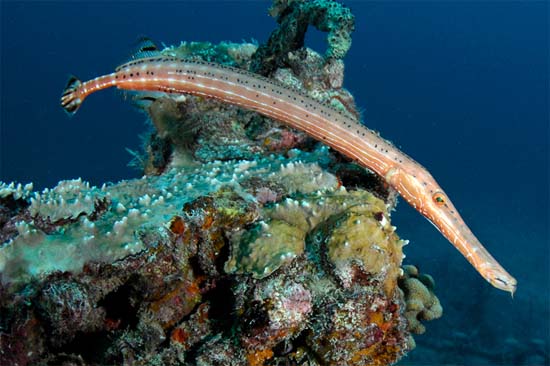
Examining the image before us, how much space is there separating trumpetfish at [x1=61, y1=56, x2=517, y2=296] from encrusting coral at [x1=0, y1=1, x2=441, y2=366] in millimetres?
462

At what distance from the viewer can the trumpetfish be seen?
4.15 meters

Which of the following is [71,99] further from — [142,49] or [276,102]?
[276,102]

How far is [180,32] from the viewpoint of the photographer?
10056 cm

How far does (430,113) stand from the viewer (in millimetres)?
91562

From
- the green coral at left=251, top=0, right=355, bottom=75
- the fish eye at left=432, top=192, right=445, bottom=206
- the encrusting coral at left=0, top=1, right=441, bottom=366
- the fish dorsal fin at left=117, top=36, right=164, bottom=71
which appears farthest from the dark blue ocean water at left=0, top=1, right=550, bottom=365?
the fish eye at left=432, top=192, right=445, bottom=206

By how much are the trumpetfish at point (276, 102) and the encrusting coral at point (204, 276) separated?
1.52 ft

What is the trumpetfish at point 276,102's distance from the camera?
4148 mm

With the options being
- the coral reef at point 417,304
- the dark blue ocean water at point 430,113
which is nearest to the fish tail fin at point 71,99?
the dark blue ocean water at point 430,113

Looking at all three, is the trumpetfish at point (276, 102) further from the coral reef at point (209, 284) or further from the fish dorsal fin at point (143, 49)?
the coral reef at point (209, 284)

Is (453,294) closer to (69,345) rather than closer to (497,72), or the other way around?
(69,345)

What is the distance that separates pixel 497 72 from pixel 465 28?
2914 cm

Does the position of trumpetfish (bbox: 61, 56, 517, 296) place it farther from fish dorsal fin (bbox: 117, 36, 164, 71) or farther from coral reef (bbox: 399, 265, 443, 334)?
coral reef (bbox: 399, 265, 443, 334)

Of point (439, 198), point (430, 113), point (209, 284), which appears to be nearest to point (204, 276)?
point (209, 284)

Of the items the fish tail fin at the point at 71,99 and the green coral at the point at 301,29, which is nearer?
the fish tail fin at the point at 71,99
